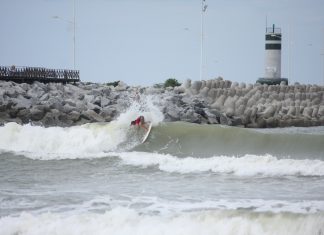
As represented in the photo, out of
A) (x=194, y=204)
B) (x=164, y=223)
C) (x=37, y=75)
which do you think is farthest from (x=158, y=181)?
(x=37, y=75)

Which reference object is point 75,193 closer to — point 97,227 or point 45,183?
point 45,183

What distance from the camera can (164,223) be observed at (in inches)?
364

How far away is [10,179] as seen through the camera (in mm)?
13977

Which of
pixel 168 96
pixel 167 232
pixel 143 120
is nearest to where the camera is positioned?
pixel 167 232

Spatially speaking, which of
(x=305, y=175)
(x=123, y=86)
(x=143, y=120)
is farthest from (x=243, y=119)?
(x=305, y=175)

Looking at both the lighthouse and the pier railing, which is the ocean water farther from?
the lighthouse

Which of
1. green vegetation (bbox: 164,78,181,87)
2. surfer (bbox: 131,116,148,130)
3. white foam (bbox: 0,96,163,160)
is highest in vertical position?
green vegetation (bbox: 164,78,181,87)

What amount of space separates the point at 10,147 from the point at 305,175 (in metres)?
9.70

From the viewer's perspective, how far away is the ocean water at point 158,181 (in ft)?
30.4

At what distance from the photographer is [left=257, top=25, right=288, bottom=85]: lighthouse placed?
53250mm

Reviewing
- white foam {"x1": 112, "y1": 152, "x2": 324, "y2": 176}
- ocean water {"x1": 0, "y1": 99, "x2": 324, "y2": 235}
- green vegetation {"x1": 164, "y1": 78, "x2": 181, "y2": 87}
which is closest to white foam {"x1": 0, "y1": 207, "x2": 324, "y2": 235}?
ocean water {"x1": 0, "y1": 99, "x2": 324, "y2": 235}

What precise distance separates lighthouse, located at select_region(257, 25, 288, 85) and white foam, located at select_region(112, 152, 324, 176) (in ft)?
123

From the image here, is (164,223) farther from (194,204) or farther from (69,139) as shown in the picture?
(69,139)

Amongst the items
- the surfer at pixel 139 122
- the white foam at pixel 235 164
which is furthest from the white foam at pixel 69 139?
the white foam at pixel 235 164
